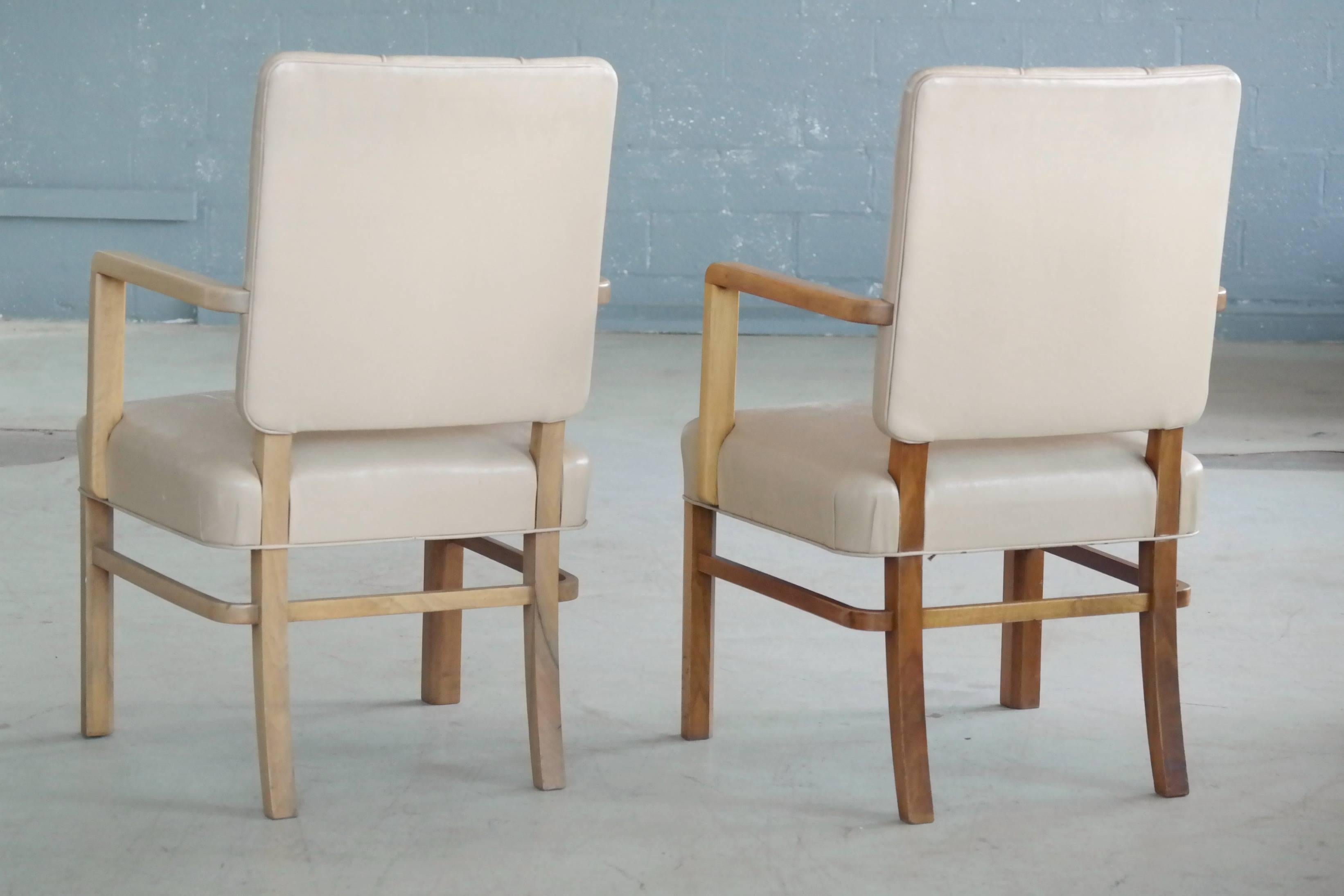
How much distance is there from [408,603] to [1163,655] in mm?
882

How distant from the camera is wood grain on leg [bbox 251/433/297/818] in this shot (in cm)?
178

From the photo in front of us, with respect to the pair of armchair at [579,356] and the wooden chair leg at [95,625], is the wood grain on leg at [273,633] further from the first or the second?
the wooden chair leg at [95,625]

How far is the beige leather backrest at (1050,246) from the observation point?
69.2 inches

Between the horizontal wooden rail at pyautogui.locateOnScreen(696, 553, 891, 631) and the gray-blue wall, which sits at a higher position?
the gray-blue wall

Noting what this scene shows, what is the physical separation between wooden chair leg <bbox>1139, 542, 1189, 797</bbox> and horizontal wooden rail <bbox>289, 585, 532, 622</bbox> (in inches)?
28.7

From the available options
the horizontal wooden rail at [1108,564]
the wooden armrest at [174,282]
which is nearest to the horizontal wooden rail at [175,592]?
the wooden armrest at [174,282]

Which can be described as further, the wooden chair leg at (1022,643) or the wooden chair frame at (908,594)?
the wooden chair leg at (1022,643)

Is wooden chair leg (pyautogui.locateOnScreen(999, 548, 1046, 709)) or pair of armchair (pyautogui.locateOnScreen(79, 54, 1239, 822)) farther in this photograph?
wooden chair leg (pyautogui.locateOnScreen(999, 548, 1046, 709))

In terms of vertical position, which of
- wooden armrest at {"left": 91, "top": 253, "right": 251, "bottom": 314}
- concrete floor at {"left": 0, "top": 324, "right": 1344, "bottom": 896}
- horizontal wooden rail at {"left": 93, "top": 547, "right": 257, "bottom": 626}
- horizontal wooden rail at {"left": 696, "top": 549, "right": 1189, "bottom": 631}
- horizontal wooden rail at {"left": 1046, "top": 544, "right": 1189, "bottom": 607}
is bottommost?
concrete floor at {"left": 0, "top": 324, "right": 1344, "bottom": 896}

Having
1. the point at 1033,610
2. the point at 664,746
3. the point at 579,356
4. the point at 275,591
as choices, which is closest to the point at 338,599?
the point at 275,591

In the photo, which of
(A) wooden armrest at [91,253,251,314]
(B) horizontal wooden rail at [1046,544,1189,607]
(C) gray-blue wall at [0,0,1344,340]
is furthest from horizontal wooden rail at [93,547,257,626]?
(C) gray-blue wall at [0,0,1344,340]

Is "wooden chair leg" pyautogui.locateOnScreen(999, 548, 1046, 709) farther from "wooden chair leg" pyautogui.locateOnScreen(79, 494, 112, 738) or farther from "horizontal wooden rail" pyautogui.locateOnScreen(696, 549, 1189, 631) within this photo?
"wooden chair leg" pyautogui.locateOnScreen(79, 494, 112, 738)

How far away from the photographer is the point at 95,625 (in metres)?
2.07

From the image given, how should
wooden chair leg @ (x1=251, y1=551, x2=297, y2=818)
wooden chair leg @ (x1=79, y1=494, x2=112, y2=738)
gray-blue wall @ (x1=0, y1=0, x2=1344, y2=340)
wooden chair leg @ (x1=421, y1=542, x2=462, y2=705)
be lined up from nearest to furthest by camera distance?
wooden chair leg @ (x1=251, y1=551, x2=297, y2=818), wooden chair leg @ (x1=79, y1=494, x2=112, y2=738), wooden chair leg @ (x1=421, y1=542, x2=462, y2=705), gray-blue wall @ (x1=0, y1=0, x2=1344, y2=340)
